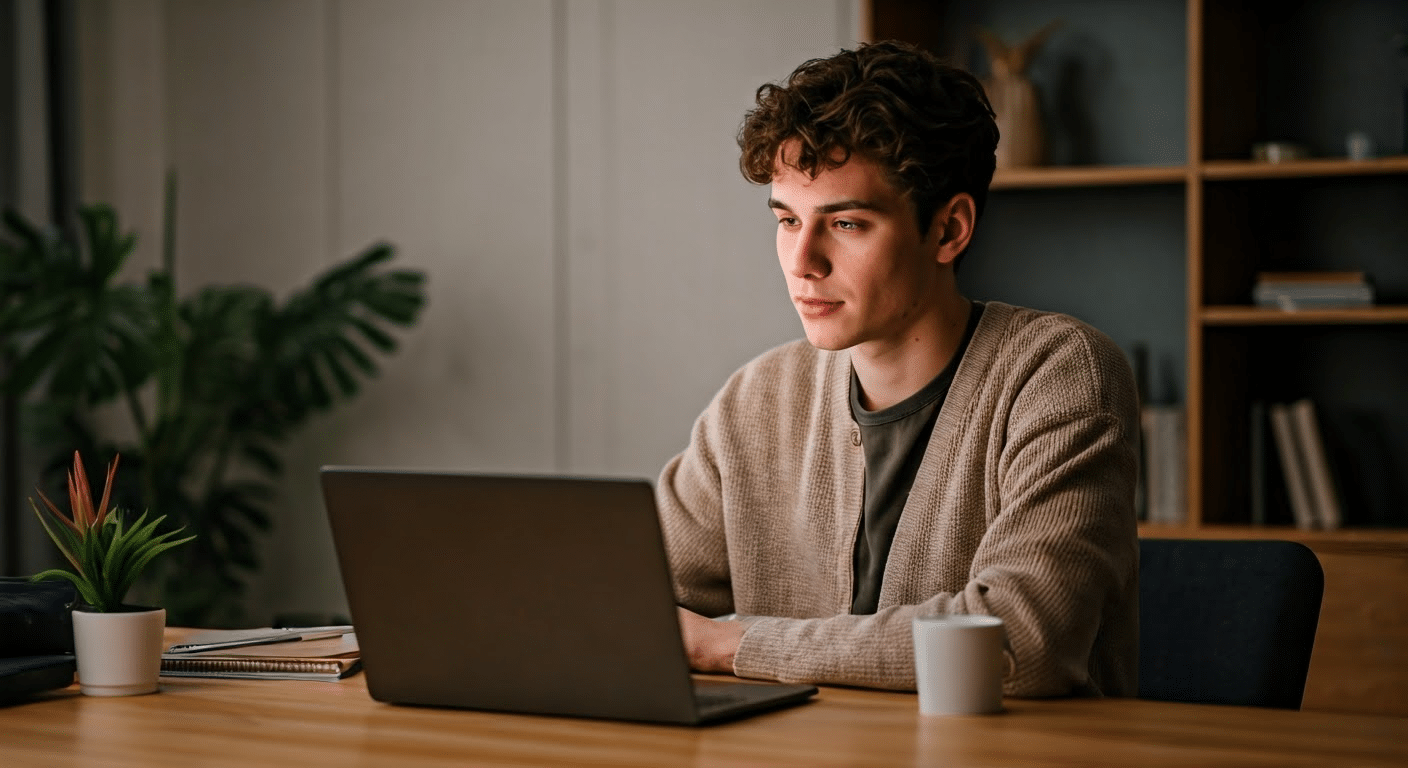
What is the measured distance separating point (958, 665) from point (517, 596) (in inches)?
14.4

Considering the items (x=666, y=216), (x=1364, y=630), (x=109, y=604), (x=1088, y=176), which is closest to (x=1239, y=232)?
(x=1088, y=176)

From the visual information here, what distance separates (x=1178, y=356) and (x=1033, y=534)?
2.09 m

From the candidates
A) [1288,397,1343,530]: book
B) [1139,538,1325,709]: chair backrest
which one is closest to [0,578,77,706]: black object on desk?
[1139,538,1325,709]: chair backrest

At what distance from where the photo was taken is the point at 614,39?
4.00 meters

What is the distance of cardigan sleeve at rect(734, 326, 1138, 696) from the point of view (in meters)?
1.45

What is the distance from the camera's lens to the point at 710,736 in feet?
4.06

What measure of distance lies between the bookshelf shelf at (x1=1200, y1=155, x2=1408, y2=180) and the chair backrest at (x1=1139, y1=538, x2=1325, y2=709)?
1.55 metres

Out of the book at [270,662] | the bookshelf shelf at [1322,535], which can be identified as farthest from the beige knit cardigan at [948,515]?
the bookshelf shelf at [1322,535]

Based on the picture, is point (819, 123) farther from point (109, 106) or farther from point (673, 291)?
point (109, 106)

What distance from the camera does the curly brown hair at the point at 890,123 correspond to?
179 cm

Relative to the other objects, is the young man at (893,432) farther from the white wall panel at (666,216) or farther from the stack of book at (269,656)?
the white wall panel at (666,216)

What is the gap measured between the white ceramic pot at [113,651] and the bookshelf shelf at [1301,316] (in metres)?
2.28

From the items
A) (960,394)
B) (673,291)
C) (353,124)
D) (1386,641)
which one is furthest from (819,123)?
(353,124)

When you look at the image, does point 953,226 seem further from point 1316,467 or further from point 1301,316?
point 1316,467
